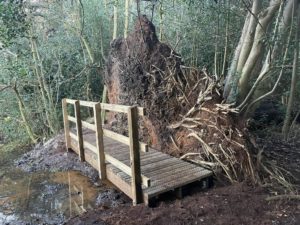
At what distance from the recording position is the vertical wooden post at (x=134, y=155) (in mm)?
4371

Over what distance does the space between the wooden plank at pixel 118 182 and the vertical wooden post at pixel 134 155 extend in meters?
0.29

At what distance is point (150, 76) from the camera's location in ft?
22.6

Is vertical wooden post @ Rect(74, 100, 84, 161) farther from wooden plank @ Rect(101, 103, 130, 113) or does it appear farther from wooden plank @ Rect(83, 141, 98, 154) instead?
wooden plank @ Rect(101, 103, 130, 113)

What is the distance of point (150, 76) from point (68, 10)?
16.1ft

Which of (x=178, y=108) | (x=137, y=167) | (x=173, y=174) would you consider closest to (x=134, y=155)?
(x=137, y=167)

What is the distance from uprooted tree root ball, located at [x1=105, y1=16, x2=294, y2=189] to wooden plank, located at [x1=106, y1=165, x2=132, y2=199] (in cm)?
133

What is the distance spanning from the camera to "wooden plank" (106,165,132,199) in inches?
193

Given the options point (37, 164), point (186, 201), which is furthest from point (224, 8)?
point (37, 164)

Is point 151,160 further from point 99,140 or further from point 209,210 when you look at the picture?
point 209,210

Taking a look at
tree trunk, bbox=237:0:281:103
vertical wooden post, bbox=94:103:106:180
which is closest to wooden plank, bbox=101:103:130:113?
vertical wooden post, bbox=94:103:106:180

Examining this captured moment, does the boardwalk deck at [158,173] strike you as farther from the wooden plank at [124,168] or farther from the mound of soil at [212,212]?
the mound of soil at [212,212]

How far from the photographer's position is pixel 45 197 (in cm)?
570

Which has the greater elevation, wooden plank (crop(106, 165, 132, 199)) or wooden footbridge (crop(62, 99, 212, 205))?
wooden footbridge (crop(62, 99, 212, 205))

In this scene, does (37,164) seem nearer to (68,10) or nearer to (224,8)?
(68,10)
